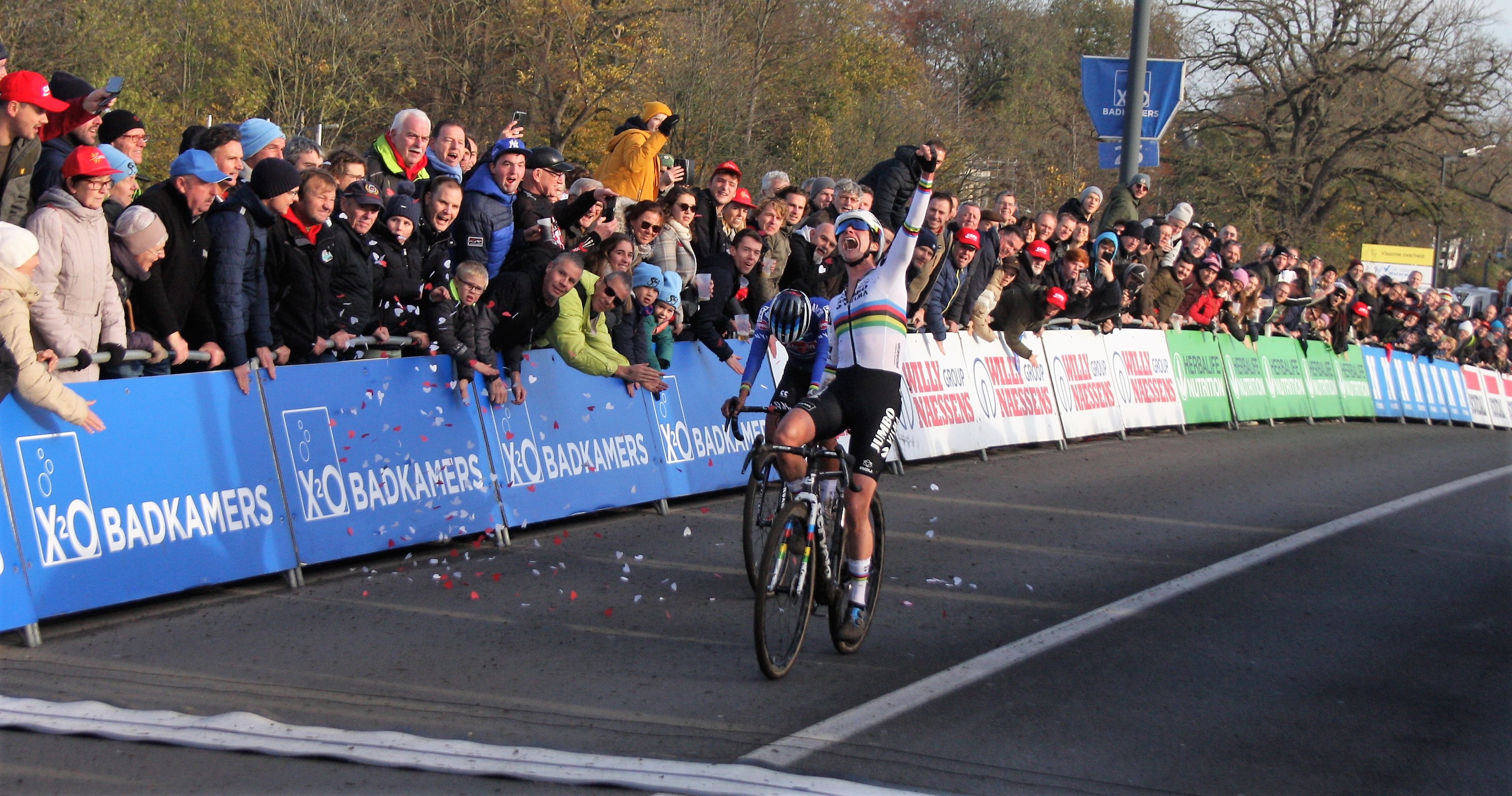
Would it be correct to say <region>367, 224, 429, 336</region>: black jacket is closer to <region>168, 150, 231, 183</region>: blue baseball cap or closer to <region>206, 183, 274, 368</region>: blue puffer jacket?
<region>206, 183, 274, 368</region>: blue puffer jacket

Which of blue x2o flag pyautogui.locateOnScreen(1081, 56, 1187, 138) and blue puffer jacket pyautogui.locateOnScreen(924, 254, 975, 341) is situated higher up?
blue x2o flag pyautogui.locateOnScreen(1081, 56, 1187, 138)

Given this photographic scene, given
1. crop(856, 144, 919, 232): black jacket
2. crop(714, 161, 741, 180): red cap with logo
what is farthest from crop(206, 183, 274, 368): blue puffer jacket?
crop(856, 144, 919, 232): black jacket

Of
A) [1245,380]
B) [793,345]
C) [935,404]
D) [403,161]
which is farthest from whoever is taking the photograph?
[1245,380]

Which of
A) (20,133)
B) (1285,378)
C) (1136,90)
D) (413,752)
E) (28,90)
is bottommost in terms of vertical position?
(1285,378)

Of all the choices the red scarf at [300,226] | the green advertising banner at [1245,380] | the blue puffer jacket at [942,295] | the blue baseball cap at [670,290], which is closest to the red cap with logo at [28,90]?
the red scarf at [300,226]

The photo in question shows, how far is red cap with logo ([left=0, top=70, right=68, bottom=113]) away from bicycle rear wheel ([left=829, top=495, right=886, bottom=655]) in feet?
17.7

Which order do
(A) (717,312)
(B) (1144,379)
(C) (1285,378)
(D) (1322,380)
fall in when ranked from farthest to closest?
1. (D) (1322,380)
2. (C) (1285,378)
3. (B) (1144,379)
4. (A) (717,312)

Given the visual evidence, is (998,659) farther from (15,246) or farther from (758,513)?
(15,246)

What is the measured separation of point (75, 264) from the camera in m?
7.11

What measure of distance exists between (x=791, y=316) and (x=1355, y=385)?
1951 cm

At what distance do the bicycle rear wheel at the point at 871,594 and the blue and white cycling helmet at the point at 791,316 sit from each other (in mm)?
926

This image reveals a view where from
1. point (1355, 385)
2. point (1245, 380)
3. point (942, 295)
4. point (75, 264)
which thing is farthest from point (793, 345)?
point (1355, 385)

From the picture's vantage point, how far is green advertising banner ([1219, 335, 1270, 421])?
64.2 feet

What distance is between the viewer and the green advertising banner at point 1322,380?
22.0 m
